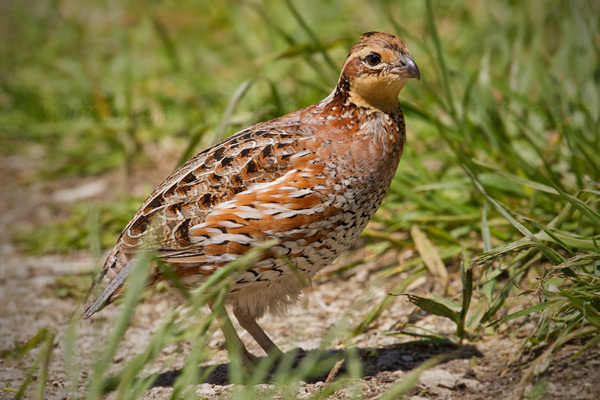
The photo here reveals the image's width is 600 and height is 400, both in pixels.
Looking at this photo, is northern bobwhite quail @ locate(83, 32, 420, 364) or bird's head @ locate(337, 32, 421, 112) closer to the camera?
northern bobwhite quail @ locate(83, 32, 420, 364)

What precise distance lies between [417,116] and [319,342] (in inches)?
73.6

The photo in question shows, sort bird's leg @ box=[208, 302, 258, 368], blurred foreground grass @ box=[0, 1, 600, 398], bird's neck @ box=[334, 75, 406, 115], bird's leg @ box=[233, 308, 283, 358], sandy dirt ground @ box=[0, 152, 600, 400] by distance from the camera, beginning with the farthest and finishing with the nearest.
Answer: bird's leg @ box=[233, 308, 283, 358] < blurred foreground grass @ box=[0, 1, 600, 398] < bird's neck @ box=[334, 75, 406, 115] < bird's leg @ box=[208, 302, 258, 368] < sandy dirt ground @ box=[0, 152, 600, 400]

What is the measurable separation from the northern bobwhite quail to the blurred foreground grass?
0.44m

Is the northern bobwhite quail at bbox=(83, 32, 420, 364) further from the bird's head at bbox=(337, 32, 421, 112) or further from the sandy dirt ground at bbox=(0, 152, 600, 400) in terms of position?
the sandy dirt ground at bbox=(0, 152, 600, 400)

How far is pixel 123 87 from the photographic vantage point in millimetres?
6891

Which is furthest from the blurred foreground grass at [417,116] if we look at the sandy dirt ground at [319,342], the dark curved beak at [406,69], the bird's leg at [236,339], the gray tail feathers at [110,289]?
the dark curved beak at [406,69]

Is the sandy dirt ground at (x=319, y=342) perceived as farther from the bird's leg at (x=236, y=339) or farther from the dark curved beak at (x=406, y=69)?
the dark curved beak at (x=406, y=69)

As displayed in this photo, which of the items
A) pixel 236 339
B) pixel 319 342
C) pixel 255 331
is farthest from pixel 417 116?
pixel 236 339

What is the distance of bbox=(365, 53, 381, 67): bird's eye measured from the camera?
3.34 meters

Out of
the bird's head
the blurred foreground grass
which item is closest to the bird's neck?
the bird's head

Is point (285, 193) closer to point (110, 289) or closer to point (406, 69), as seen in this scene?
point (406, 69)

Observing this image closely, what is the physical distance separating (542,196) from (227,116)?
2103 mm

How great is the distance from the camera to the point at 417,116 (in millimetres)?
4859

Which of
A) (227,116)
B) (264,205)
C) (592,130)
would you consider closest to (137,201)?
(227,116)
